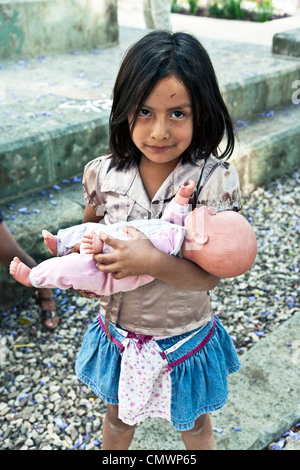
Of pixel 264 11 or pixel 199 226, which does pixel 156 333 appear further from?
pixel 264 11

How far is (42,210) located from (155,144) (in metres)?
1.93

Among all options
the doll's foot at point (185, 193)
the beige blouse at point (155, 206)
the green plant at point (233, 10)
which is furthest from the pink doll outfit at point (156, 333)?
the green plant at point (233, 10)

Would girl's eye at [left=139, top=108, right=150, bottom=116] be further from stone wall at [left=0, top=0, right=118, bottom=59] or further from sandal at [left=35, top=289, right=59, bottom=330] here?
stone wall at [left=0, top=0, right=118, bottom=59]

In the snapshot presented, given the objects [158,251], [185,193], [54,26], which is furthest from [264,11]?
[158,251]

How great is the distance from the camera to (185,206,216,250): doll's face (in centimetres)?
148

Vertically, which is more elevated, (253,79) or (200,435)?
(253,79)

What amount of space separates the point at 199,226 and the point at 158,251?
14cm

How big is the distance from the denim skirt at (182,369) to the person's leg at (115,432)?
0.15 metres

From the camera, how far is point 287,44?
5750 millimetres

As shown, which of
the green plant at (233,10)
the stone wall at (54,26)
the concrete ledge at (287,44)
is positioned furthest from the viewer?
the green plant at (233,10)

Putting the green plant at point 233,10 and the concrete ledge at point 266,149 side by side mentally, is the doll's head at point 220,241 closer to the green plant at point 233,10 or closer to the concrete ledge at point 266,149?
the concrete ledge at point 266,149

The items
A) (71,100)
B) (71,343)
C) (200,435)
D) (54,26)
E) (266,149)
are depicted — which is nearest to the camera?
(200,435)

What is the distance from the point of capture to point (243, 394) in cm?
246

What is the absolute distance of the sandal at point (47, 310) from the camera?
2.96 meters
